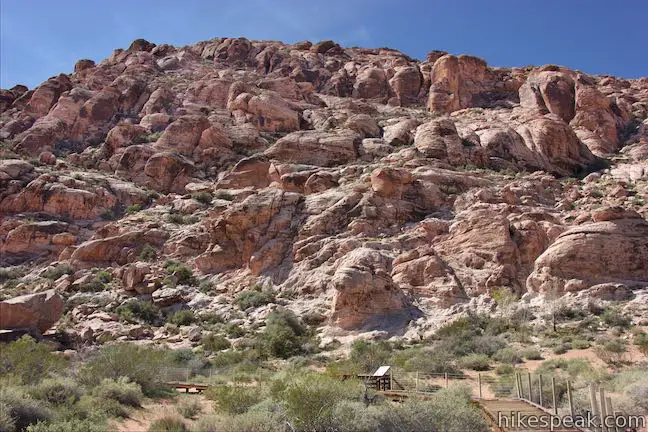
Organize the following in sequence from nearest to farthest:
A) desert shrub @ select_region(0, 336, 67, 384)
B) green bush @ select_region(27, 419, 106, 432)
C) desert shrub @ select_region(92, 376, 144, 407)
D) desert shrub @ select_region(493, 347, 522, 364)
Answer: green bush @ select_region(27, 419, 106, 432) < desert shrub @ select_region(92, 376, 144, 407) < desert shrub @ select_region(0, 336, 67, 384) < desert shrub @ select_region(493, 347, 522, 364)

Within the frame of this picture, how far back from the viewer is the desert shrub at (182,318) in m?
26.3

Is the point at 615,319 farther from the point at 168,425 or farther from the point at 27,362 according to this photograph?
the point at 27,362

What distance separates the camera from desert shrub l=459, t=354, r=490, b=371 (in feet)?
58.7

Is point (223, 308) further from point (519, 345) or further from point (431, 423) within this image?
point (431, 423)

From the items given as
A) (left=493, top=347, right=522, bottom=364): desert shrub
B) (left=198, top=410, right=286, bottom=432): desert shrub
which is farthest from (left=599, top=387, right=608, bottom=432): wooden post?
(left=493, top=347, right=522, bottom=364): desert shrub

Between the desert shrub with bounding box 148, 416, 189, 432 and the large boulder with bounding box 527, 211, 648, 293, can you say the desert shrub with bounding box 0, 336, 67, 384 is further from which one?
the large boulder with bounding box 527, 211, 648, 293

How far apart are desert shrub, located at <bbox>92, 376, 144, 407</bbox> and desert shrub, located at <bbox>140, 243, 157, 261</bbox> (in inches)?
796

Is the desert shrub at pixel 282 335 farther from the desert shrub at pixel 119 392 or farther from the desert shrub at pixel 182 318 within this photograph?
the desert shrub at pixel 119 392

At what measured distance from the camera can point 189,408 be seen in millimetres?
12117

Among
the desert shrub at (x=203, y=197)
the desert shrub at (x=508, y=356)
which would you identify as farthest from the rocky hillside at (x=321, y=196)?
the desert shrub at (x=508, y=356)

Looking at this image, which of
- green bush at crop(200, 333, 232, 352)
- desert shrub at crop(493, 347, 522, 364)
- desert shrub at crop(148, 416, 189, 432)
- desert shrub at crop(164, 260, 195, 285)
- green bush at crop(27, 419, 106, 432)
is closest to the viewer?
green bush at crop(27, 419, 106, 432)

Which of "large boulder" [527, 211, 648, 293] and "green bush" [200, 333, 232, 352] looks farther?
"large boulder" [527, 211, 648, 293]

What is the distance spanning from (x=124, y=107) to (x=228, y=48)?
21.4 meters

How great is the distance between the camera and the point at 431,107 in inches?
2133
